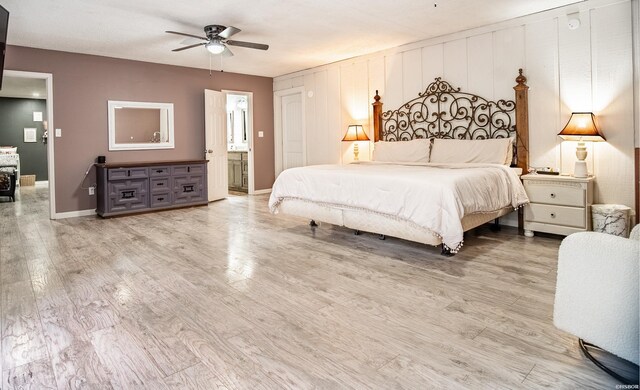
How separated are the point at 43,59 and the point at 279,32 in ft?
11.4

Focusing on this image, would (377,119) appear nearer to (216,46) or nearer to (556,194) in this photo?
(216,46)

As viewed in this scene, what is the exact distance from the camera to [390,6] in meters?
4.09

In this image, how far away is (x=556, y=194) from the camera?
3955mm

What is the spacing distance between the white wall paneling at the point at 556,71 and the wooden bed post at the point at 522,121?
0.06m

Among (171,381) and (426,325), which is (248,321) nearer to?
(171,381)

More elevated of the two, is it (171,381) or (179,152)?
(179,152)

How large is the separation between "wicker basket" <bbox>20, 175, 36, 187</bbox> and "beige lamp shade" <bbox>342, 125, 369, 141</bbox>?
9.24m

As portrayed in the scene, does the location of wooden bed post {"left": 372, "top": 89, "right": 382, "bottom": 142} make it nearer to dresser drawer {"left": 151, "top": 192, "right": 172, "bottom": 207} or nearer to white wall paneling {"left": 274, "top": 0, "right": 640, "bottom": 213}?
white wall paneling {"left": 274, "top": 0, "right": 640, "bottom": 213}

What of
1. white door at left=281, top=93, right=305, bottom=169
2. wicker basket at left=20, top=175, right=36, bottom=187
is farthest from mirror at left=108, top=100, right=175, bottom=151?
wicker basket at left=20, top=175, right=36, bottom=187

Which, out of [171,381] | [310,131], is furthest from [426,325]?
[310,131]

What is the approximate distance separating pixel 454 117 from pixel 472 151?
2.35ft

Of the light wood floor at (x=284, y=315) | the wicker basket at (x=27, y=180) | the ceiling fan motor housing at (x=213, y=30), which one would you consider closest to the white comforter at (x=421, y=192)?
the light wood floor at (x=284, y=315)

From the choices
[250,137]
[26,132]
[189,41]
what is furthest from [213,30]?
[26,132]

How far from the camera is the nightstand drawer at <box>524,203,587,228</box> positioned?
12.5ft
